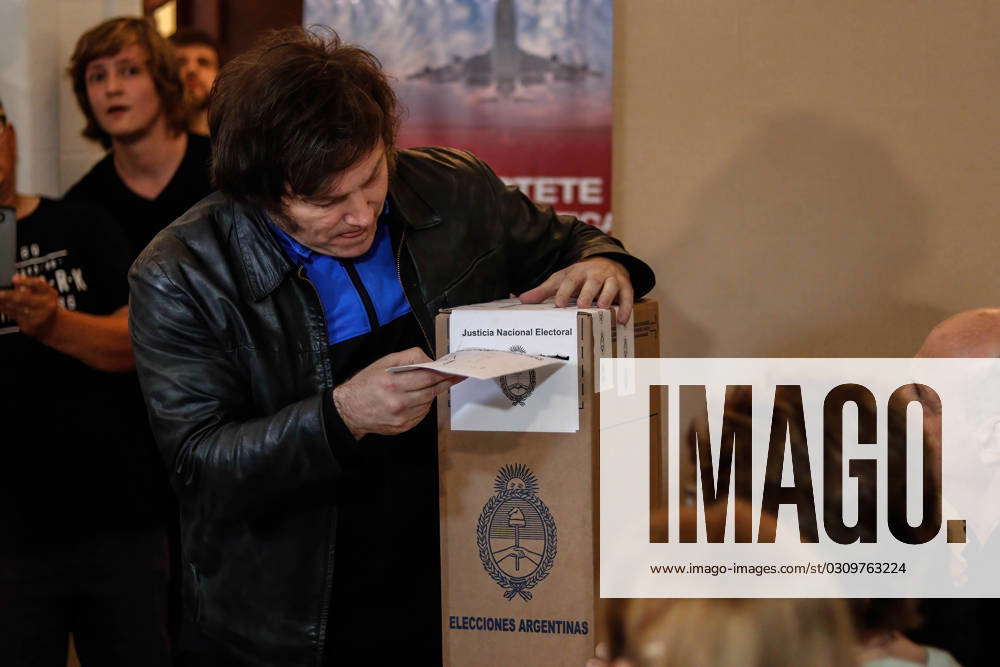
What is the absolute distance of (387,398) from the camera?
4.62 ft

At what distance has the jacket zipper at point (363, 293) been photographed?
1708 mm

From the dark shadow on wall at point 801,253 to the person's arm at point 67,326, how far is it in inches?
58.5

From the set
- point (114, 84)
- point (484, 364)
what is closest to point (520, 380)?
point (484, 364)

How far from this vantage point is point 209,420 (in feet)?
5.17

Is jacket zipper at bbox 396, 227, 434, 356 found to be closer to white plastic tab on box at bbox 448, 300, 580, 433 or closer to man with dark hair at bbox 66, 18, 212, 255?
white plastic tab on box at bbox 448, 300, 580, 433

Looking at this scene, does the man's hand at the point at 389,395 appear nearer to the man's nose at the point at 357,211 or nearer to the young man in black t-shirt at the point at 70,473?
the man's nose at the point at 357,211

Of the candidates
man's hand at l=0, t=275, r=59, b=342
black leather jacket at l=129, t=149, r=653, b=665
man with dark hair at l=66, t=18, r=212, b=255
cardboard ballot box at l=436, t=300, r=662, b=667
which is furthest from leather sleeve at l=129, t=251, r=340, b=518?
man with dark hair at l=66, t=18, r=212, b=255

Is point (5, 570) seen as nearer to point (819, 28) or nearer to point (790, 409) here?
point (790, 409)

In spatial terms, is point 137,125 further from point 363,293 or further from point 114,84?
point 363,293

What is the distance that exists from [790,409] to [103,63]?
7.13 feet

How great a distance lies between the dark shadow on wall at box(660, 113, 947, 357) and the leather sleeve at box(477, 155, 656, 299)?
1.13m

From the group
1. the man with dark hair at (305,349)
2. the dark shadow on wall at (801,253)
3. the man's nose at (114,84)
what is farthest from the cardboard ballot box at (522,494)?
the man's nose at (114,84)

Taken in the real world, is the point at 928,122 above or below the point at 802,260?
above

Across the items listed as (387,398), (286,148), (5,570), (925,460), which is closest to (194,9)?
(5,570)
